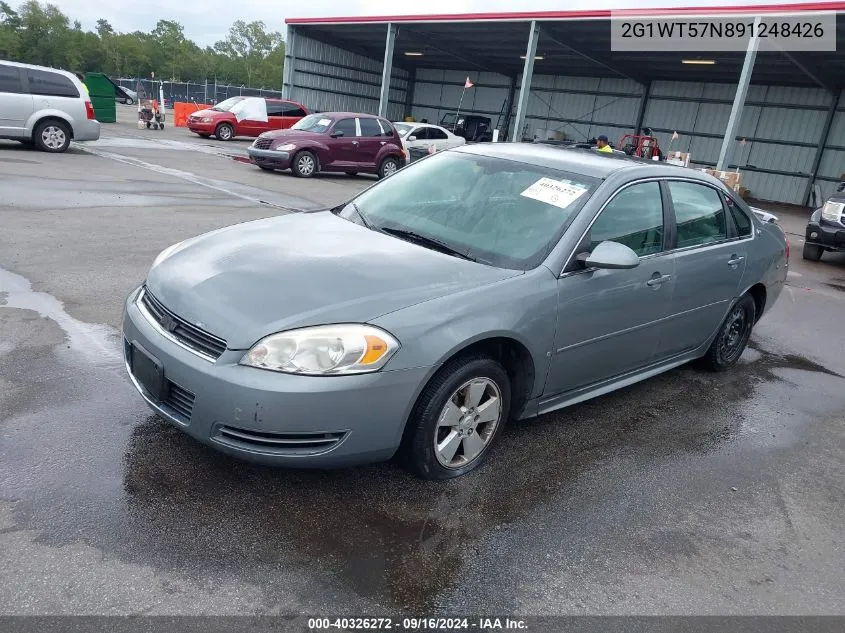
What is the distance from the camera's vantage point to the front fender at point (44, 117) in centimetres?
1362

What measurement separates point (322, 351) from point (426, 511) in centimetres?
92

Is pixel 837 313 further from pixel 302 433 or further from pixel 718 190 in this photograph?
pixel 302 433

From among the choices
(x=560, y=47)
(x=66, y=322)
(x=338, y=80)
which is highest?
(x=560, y=47)

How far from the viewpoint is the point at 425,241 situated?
11.8 feet

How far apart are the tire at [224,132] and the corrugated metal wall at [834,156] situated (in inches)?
832

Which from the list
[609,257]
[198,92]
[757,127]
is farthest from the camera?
[198,92]

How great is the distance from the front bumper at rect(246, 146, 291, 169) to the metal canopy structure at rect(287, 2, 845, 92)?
32.4 feet

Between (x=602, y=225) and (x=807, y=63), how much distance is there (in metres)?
20.9

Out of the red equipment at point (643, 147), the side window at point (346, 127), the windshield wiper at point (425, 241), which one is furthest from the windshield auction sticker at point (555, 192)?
the red equipment at point (643, 147)

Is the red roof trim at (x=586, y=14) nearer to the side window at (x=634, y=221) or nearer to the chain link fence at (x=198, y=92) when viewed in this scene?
the side window at (x=634, y=221)

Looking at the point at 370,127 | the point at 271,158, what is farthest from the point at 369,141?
the point at 271,158

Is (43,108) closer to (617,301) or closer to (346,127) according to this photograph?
(346,127)

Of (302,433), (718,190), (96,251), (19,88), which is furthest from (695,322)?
(19,88)

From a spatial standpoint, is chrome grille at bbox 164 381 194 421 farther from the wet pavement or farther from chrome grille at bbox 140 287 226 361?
the wet pavement
